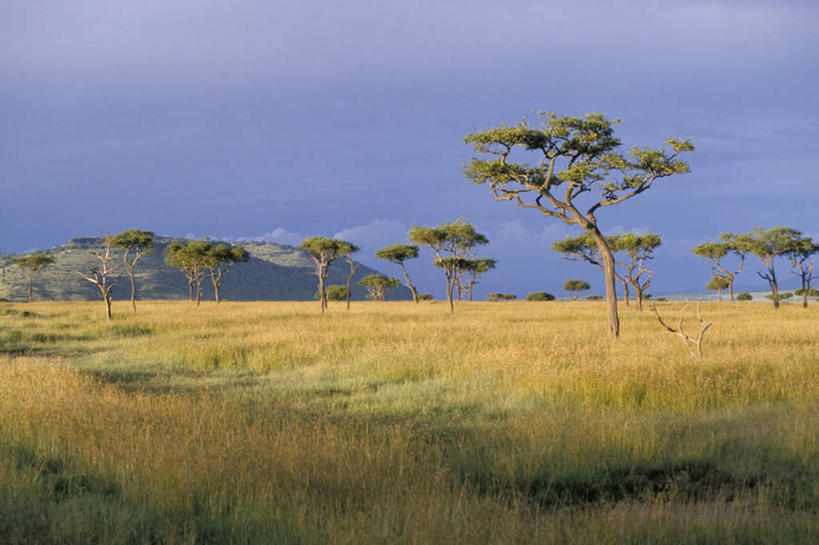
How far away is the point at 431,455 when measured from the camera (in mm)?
6598

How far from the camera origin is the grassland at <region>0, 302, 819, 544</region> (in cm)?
433

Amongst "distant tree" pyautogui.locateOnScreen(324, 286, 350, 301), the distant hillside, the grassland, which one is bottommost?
the grassland

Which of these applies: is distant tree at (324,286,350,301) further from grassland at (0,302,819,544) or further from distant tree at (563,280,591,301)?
grassland at (0,302,819,544)

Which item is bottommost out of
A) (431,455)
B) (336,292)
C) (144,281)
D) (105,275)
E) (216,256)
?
(431,455)

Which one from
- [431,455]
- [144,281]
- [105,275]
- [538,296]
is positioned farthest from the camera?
[144,281]

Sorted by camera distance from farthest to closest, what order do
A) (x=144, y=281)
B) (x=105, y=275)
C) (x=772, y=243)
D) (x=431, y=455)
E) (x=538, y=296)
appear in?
(x=144, y=281)
(x=538, y=296)
(x=772, y=243)
(x=105, y=275)
(x=431, y=455)

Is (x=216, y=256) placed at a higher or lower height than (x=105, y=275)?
higher

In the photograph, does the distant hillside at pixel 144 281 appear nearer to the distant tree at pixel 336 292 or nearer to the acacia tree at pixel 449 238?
the distant tree at pixel 336 292

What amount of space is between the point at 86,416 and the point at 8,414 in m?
1.40

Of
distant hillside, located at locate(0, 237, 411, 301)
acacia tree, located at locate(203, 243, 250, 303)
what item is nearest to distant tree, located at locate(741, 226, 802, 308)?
acacia tree, located at locate(203, 243, 250, 303)

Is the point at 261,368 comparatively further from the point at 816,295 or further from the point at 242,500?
the point at 816,295

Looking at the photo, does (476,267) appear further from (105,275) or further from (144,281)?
(144,281)

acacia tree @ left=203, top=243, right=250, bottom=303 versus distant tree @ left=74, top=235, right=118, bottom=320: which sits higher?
acacia tree @ left=203, top=243, right=250, bottom=303

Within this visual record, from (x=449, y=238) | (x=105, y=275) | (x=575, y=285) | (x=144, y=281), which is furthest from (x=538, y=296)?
(x=144, y=281)
